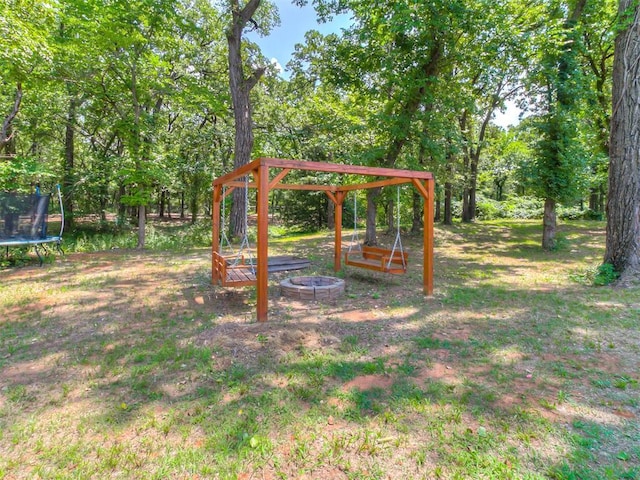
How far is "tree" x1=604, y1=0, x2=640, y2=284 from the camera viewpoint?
5.84 metres

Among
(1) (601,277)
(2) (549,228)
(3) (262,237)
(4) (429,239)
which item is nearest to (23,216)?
(3) (262,237)

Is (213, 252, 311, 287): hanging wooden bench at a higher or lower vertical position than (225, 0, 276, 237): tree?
lower

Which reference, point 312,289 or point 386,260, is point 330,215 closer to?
point 386,260

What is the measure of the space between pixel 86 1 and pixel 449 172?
12.5 meters

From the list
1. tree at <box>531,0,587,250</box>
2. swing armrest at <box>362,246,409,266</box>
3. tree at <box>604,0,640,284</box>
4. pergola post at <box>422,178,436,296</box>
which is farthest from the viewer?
tree at <box>531,0,587,250</box>

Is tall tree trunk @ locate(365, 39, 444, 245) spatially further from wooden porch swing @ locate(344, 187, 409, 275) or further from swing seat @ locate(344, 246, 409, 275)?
swing seat @ locate(344, 246, 409, 275)

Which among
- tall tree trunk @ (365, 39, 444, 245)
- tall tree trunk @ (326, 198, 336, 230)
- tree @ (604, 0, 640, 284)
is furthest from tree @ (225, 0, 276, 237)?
tree @ (604, 0, 640, 284)

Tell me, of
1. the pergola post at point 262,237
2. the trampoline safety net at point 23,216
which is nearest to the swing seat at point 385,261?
the pergola post at point 262,237

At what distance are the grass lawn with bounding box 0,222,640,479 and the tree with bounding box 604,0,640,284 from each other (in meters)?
0.87

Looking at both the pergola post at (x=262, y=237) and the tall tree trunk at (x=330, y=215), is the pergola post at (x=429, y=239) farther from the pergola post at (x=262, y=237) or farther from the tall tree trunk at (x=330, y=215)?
the tall tree trunk at (x=330, y=215)

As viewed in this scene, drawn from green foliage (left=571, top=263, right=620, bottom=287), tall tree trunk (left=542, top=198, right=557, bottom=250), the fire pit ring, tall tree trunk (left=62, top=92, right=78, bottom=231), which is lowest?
the fire pit ring

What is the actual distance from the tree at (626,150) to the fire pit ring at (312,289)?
16.5 ft

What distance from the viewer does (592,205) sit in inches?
930

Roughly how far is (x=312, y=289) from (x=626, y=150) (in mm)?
6083
